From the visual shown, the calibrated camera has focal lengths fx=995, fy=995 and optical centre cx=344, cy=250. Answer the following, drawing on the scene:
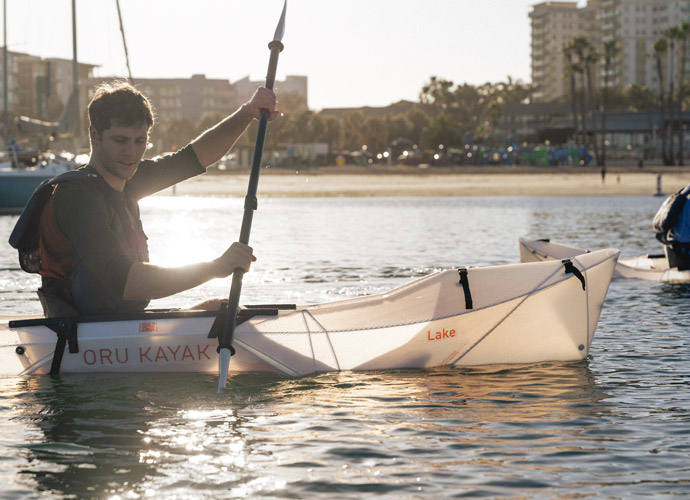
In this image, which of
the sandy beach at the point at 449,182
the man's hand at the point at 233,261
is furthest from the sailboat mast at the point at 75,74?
the man's hand at the point at 233,261

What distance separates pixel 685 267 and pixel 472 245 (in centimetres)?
1162

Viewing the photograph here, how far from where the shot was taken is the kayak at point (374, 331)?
745cm

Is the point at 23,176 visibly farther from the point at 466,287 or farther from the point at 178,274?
the point at 178,274

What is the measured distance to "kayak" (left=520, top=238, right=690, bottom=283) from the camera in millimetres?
13570

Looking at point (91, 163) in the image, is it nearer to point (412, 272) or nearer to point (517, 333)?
point (517, 333)

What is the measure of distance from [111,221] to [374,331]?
2.41m

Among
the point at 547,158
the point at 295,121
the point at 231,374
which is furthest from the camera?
the point at 295,121

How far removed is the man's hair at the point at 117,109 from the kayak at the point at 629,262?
23.6 feet

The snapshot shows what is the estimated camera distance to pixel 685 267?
1530 cm

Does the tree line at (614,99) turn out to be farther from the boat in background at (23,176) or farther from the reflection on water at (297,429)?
the reflection on water at (297,429)

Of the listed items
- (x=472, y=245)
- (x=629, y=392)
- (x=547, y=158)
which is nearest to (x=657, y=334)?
(x=629, y=392)

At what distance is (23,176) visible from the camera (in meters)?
39.5

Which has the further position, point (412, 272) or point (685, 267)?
point (412, 272)

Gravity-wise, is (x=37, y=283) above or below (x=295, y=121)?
below
